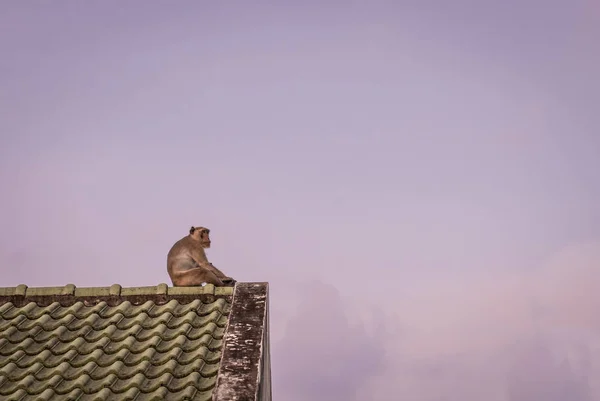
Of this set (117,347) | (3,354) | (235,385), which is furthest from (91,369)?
(235,385)

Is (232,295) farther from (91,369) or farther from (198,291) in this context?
(91,369)

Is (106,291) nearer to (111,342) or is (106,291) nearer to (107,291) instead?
(107,291)

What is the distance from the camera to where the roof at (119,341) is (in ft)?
25.1

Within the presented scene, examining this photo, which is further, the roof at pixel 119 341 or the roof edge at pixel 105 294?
the roof edge at pixel 105 294

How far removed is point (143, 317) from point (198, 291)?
840 mm

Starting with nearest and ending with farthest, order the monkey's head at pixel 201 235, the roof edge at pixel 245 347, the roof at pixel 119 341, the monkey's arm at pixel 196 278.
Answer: the roof edge at pixel 245 347
the roof at pixel 119 341
the monkey's arm at pixel 196 278
the monkey's head at pixel 201 235

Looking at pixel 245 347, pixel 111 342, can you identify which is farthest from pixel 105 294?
pixel 245 347

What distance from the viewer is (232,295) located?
30.6 ft

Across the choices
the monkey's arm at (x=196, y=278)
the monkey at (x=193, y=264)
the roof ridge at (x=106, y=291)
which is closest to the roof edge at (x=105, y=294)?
the roof ridge at (x=106, y=291)

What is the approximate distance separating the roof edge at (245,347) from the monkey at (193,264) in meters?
1.05

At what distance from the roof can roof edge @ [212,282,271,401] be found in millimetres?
19

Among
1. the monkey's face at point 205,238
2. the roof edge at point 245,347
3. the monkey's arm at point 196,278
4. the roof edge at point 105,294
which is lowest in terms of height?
the roof edge at point 245,347

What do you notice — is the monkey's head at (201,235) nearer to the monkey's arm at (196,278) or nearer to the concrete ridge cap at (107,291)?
the monkey's arm at (196,278)

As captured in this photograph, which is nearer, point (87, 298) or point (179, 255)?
point (87, 298)
